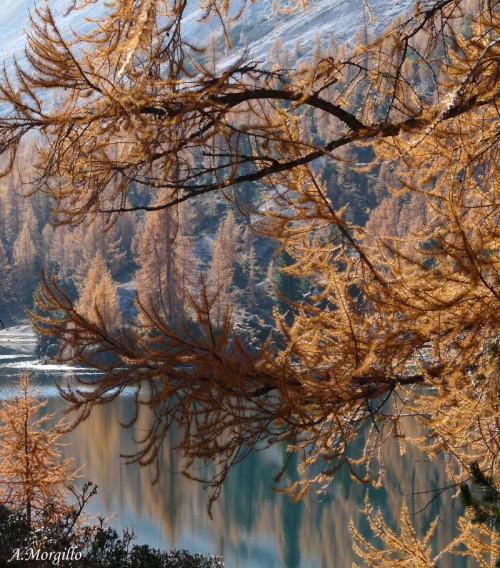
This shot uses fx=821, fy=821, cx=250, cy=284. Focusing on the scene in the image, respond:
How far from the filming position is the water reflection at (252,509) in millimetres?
15117

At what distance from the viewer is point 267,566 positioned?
14297mm

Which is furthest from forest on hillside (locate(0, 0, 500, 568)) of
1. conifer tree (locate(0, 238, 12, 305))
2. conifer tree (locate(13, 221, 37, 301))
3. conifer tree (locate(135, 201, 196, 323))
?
conifer tree (locate(13, 221, 37, 301))

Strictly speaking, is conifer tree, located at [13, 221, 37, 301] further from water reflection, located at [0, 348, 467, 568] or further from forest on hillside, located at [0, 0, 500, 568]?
forest on hillside, located at [0, 0, 500, 568]

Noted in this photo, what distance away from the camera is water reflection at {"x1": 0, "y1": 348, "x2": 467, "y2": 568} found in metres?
15.1

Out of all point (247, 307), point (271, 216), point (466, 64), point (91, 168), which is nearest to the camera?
point (91, 168)

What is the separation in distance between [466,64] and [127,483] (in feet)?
55.6

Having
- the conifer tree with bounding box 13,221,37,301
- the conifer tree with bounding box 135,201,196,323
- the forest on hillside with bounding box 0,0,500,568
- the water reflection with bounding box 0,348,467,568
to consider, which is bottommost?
the water reflection with bounding box 0,348,467,568

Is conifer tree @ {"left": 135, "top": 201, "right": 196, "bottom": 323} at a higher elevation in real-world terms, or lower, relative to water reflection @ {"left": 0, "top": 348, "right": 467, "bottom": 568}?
higher

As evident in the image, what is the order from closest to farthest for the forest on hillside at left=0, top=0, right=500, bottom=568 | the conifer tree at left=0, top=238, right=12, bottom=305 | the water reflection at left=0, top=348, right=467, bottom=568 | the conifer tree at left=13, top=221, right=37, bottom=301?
1. the forest on hillside at left=0, top=0, right=500, bottom=568
2. the water reflection at left=0, top=348, right=467, bottom=568
3. the conifer tree at left=0, top=238, right=12, bottom=305
4. the conifer tree at left=13, top=221, right=37, bottom=301

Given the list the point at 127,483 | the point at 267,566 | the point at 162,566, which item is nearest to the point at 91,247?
the point at 127,483

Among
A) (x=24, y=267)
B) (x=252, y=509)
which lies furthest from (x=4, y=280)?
(x=252, y=509)

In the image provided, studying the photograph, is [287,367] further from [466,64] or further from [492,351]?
[466,64]

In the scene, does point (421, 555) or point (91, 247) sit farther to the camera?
point (91, 247)

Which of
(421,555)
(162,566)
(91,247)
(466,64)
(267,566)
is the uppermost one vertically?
(91,247)
